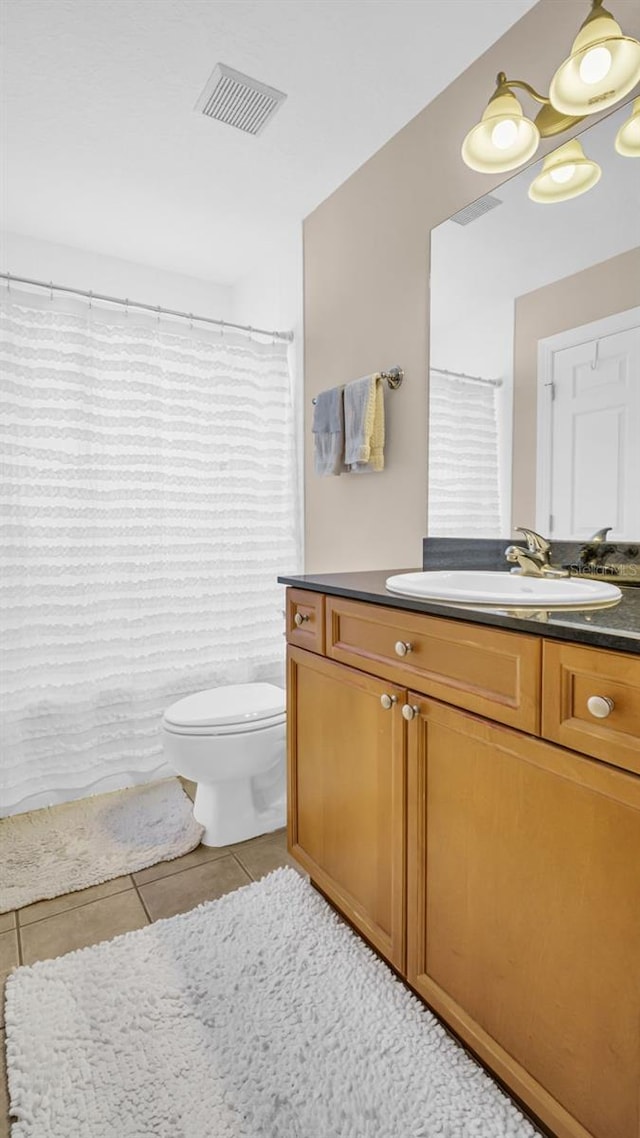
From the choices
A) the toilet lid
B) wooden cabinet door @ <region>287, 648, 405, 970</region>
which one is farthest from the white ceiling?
the toilet lid

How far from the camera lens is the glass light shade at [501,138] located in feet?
4.51

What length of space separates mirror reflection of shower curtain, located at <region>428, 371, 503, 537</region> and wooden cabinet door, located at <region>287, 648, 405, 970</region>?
65 cm

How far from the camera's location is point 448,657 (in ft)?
3.37

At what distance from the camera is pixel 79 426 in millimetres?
2154

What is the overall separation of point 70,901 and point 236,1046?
0.74 m

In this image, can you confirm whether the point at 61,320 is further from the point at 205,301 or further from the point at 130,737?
the point at 130,737

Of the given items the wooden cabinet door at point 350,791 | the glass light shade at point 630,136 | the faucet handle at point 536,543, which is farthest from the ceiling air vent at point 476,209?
the wooden cabinet door at point 350,791

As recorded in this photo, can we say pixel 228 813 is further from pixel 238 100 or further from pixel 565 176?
pixel 238 100

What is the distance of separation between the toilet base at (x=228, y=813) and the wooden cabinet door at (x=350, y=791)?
34 cm

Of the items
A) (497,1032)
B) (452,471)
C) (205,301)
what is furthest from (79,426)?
(497,1032)

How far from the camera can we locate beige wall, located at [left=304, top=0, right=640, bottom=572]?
1.55 meters

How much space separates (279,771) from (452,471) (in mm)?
1213

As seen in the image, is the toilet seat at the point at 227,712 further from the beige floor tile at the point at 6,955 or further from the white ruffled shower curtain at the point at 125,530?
the beige floor tile at the point at 6,955

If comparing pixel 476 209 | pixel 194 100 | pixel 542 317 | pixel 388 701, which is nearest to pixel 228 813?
pixel 388 701
